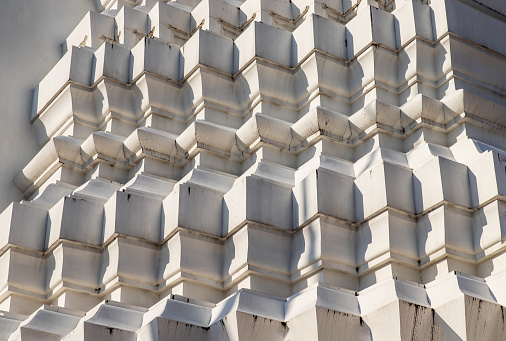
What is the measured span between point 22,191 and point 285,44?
12.5 feet

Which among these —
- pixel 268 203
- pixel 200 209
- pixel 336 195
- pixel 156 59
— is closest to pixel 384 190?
pixel 336 195

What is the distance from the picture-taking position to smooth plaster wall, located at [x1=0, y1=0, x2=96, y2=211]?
13430 millimetres

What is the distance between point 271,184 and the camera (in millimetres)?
10539

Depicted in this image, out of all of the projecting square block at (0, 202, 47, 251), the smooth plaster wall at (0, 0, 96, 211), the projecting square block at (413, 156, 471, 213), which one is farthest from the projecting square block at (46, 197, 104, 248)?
the projecting square block at (413, 156, 471, 213)

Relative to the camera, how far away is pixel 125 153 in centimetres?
1208

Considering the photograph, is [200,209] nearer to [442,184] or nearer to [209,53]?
[442,184]

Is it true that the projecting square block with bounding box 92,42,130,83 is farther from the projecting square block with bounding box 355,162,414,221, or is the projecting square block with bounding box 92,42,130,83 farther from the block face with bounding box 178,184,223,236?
the projecting square block with bounding box 355,162,414,221

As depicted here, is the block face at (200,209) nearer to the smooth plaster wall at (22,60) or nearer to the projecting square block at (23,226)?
the projecting square block at (23,226)

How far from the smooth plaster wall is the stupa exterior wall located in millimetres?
87

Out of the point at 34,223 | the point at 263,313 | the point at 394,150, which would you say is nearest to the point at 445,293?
the point at 263,313

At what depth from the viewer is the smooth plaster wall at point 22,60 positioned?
13.4 metres

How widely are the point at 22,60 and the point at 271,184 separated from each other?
17.9 ft

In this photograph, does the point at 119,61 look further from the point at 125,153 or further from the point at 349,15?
the point at 349,15

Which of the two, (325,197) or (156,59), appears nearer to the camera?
(325,197)
